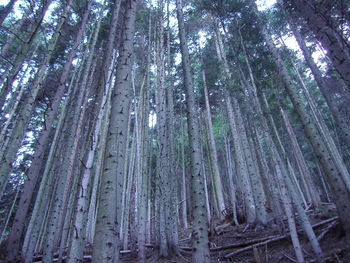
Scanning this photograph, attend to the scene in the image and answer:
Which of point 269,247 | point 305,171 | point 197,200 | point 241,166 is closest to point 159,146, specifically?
point 197,200

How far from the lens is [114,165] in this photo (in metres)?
2.71

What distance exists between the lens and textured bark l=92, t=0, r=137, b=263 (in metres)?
2.30

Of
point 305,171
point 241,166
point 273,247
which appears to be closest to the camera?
point 273,247

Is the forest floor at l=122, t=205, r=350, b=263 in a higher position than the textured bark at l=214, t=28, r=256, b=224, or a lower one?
lower

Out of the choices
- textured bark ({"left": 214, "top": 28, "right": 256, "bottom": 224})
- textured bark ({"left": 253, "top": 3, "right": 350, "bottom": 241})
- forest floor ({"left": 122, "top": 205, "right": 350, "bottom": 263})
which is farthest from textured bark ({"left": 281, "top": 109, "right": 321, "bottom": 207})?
textured bark ({"left": 253, "top": 3, "right": 350, "bottom": 241})

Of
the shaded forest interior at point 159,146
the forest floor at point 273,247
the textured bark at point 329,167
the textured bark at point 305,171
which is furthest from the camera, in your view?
the textured bark at point 305,171

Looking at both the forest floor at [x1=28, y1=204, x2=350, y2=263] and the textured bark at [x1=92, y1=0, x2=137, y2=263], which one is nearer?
the textured bark at [x1=92, y1=0, x2=137, y2=263]

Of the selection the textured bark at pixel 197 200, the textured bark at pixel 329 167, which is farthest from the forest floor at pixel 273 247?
the textured bark at pixel 197 200

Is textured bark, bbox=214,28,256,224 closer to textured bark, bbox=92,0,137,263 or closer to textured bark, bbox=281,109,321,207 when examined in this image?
textured bark, bbox=281,109,321,207

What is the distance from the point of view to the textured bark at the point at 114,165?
2299mm

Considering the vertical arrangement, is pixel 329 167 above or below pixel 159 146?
below

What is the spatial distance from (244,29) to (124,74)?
8269 millimetres

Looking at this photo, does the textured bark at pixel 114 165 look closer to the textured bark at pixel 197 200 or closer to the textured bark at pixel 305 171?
the textured bark at pixel 197 200

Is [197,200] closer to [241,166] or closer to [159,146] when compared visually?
[159,146]
